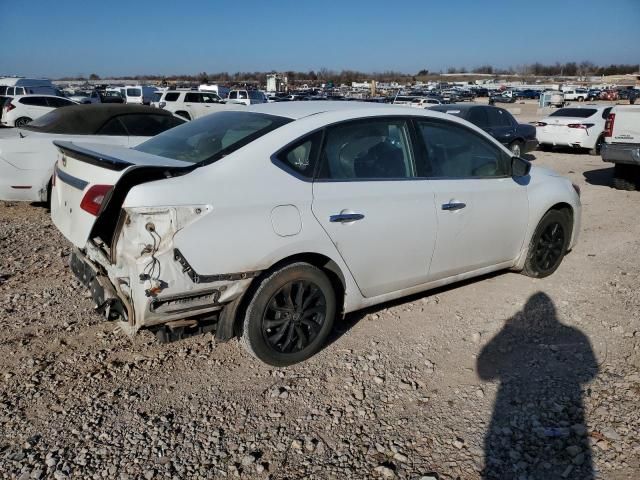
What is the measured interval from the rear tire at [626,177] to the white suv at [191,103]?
14.3 metres

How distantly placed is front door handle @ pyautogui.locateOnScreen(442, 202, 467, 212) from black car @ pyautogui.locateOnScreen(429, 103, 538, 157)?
9.12 metres

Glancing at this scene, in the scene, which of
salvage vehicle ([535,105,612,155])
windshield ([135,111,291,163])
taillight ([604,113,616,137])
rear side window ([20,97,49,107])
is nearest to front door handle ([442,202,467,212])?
windshield ([135,111,291,163])

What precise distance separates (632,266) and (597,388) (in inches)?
112

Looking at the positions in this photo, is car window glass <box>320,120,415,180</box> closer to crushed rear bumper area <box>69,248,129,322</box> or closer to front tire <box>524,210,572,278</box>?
crushed rear bumper area <box>69,248,129,322</box>

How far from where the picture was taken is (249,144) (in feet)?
10.6

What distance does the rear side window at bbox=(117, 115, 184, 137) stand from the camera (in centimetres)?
761

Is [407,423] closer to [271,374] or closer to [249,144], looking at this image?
[271,374]

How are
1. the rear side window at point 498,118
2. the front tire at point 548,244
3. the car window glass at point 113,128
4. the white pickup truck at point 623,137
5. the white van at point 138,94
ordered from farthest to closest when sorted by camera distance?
the white van at point 138,94, the rear side window at point 498,118, the white pickup truck at point 623,137, the car window glass at point 113,128, the front tire at point 548,244

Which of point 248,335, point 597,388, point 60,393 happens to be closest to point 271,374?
point 248,335

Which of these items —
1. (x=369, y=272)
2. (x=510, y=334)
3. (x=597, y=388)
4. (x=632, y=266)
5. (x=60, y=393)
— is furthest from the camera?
(x=632, y=266)

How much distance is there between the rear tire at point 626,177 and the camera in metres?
9.98

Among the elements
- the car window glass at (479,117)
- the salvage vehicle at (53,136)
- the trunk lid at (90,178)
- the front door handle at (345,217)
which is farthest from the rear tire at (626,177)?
the trunk lid at (90,178)

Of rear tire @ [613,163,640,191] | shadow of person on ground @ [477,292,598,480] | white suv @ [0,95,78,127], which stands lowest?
shadow of person on ground @ [477,292,598,480]

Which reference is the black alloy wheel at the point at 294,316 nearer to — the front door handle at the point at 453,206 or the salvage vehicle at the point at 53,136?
the front door handle at the point at 453,206
